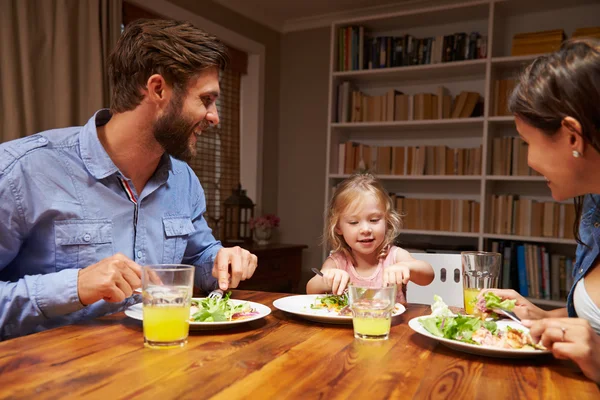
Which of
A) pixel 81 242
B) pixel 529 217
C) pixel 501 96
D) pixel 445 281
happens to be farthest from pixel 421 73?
pixel 81 242

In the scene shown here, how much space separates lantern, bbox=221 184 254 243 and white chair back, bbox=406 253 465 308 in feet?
7.31

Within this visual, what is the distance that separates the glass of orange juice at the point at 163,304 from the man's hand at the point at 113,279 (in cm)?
14

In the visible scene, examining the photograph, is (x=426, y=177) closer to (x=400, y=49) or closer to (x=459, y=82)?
(x=459, y=82)

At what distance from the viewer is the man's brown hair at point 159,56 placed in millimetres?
1471

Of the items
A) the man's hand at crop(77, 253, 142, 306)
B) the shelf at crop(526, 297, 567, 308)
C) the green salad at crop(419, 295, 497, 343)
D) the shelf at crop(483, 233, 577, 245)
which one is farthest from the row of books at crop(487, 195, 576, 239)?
the man's hand at crop(77, 253, 142, 306)

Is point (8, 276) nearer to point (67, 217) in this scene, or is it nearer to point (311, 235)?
point (67, 217)

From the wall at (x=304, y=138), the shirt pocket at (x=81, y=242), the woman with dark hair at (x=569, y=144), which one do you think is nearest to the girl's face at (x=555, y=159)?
Result: the woman with dark hair at (x=569, y=144)

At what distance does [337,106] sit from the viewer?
4.22 meters

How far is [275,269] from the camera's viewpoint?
3.87m

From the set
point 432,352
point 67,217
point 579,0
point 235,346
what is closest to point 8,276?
point 67,217

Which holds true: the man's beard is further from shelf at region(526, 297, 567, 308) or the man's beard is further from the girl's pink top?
shelf at region(526, 297, 567, 308)

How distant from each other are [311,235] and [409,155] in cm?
125

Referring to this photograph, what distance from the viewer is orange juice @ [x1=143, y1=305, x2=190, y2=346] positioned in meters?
0.95

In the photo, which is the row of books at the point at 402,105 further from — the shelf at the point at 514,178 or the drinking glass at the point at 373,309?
the drinking glass at the point at 373,309
